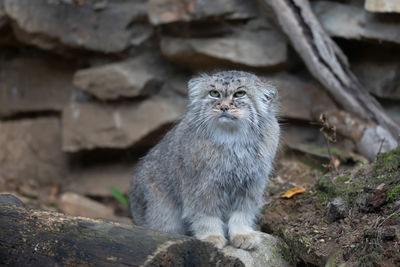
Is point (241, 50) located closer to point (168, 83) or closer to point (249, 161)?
point (168, 83)

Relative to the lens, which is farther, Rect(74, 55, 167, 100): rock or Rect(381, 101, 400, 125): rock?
Rect(74, 55, 167, 100): rock

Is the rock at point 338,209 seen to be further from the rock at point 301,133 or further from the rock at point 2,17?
the rock at point 2,17

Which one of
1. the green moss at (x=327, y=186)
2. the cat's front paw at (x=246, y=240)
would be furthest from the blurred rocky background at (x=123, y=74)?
the cat's front paw at (x=246, y=240)

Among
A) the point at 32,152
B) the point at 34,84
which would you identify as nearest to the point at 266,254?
the point at 32,152

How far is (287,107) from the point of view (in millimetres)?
6137

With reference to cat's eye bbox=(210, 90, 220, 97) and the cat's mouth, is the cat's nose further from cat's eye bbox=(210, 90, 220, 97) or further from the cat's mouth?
cat's eye bbox=(210, 90, 220, 97)

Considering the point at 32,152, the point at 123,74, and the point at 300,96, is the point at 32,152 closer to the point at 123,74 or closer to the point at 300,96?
the point at 123,74

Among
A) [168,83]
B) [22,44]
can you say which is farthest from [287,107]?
[22,44]

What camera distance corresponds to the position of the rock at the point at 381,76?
5602 millimetres

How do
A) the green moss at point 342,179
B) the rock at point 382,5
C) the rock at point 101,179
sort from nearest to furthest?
the green moss at point 342,179
the rock at point 382,5
the rock at point 101,179

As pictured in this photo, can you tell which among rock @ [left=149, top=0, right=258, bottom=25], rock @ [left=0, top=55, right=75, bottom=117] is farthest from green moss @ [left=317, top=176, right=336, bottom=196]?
rock @ [left=0, top=55, right=75, bottom=117]

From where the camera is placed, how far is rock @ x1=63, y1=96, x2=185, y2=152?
6582 millimetres

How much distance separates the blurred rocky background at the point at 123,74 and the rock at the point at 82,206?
0.03m

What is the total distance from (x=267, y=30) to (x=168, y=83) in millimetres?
1461
